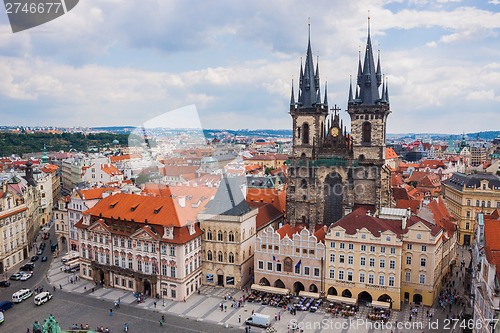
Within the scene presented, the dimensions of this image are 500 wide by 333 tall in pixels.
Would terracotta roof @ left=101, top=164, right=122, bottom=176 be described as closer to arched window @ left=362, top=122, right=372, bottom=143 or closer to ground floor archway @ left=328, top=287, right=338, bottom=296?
arched window @ left=362, top=122, right=372, bottom=143

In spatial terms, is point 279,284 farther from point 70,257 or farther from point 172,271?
point 70,257

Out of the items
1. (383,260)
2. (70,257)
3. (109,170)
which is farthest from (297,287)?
(109,170)

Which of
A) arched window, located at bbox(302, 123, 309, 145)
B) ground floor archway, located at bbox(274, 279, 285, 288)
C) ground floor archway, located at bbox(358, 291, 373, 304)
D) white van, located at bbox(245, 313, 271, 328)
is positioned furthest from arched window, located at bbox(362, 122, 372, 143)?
white van, located at bbox(245, 313, 271, 328)

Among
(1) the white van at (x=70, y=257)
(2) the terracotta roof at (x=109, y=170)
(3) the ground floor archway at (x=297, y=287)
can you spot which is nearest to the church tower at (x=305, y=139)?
(3) the ground floor archway at (x=297, y=287)

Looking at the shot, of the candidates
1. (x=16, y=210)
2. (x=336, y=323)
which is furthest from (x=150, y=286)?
(x=16, y=210)

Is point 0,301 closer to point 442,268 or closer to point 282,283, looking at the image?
point 282,283

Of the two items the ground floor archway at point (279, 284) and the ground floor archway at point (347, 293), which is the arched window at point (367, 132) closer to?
the ground floor archway at point (347, 293)
